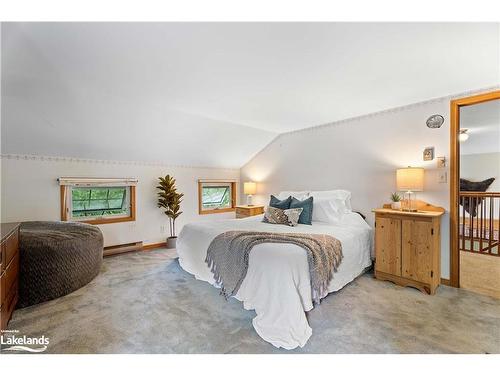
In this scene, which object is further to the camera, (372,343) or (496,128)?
(496,128)

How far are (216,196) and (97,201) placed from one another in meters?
2.35

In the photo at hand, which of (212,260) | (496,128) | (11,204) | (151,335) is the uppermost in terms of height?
(496,128)

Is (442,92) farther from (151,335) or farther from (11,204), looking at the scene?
(11,204)

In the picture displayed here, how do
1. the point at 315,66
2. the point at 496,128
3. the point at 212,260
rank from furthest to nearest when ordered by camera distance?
1. the point at 496,128
2. the point at 212,260
3. the point at 315,66

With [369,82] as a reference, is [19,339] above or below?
below

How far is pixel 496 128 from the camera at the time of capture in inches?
161

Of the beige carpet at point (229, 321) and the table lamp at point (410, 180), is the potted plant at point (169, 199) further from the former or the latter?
the table lamp at point (410, 180)

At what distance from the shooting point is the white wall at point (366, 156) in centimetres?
293

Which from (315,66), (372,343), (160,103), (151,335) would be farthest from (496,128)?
(151,335)

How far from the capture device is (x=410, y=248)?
106 inches

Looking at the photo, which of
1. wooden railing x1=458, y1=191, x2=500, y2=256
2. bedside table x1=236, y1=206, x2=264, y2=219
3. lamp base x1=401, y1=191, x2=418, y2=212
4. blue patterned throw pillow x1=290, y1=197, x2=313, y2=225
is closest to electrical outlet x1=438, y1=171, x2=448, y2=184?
lamp base x1=401, y1=191, x2=418, y2=212

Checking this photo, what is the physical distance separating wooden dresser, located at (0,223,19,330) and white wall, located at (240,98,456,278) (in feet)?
12.6

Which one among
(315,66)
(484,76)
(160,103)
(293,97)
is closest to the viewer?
(315,66)

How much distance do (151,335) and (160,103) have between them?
2.55 m
